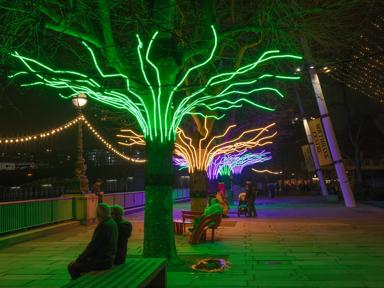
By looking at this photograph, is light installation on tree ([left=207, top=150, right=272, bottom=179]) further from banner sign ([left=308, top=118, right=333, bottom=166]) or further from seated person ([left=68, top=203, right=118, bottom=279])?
seated person ([left=68, top=203, right=118, bottom=279])

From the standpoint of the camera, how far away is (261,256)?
40.2ft

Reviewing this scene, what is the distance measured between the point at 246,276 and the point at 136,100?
4.56 metres

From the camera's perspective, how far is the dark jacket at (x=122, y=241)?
780 cm

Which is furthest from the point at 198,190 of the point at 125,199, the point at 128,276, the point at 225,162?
the point at 225,162

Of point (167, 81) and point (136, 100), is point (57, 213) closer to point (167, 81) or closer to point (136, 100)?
point (136, 100)

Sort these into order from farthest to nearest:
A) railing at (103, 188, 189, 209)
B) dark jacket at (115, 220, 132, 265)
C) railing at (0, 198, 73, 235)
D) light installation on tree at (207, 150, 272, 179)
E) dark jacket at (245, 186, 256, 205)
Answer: light installation on tree at (207, 150, 272, 179) < railing at (103, 188, 189, 209) < dark jacket at (245, 186, 256, 205) < railing at (0, 198, 73, 235) < dark jacket at (115, 220, 132, 265)

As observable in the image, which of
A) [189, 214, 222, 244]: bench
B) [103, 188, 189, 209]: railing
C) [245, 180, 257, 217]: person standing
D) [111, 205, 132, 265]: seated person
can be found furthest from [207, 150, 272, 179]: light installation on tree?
[111, 205, 132, 265]: seated person

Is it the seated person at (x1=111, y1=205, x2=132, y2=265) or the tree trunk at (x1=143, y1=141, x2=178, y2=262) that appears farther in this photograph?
the tree trunk at (x1=143, y1=141, x2=178, y2=262)

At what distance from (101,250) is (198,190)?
12825 mm

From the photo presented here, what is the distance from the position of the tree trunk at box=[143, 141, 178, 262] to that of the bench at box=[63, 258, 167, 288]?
8.61 feet

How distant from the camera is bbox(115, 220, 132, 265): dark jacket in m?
7.80

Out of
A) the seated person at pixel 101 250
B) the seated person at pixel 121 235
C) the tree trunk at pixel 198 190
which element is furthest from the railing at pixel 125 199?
the seated person at pixel 101 250

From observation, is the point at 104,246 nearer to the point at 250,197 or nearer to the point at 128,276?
the point at 128,276

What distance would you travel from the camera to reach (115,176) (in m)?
57.3
